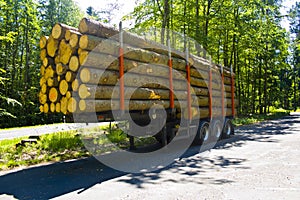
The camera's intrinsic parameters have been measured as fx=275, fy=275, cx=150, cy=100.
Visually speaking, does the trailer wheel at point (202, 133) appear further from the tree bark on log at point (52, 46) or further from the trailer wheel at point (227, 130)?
the tree bark on log at point (52, 46)

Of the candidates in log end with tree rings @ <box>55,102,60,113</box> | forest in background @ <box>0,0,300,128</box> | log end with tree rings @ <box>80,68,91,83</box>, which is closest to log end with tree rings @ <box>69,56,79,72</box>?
log end with tree rings @ <box>80,68,91,83</box>

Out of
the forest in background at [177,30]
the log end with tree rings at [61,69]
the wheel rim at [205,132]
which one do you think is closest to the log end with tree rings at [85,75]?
the log end with tree rings at [61,69]

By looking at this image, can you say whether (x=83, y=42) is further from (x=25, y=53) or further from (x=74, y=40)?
(x=25, y=53)

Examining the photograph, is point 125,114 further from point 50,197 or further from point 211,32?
point 211,32

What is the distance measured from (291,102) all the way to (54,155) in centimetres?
7446

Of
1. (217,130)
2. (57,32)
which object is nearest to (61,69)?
(57,32)

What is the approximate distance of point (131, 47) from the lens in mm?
7312

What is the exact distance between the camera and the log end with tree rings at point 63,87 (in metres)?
6.29

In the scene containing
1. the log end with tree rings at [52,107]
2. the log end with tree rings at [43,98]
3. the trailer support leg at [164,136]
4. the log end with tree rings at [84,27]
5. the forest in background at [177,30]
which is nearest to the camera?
the log end with tree rings at [84,27]

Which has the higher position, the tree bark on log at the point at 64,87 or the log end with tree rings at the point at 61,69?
the log end with tree rings at the point at 61,69

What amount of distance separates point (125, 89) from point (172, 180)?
2.56 meters

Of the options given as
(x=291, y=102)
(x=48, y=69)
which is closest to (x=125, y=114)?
(x=48, y=69)

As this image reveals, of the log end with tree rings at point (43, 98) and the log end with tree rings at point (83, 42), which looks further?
the log end with tree rings at point (43, 98)

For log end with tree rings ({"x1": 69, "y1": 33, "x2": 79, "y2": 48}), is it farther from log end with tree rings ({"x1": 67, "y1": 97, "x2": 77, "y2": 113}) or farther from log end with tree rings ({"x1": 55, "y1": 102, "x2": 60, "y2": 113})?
log end with tree rings ({"x1": 55, "y1": 102, "x2": 60, "y2": 113})
